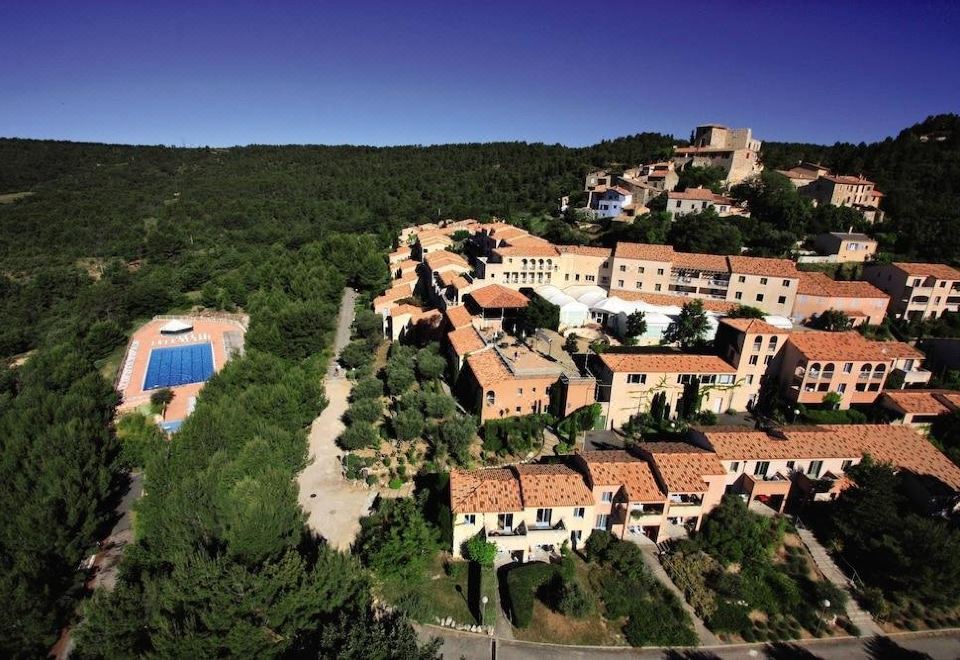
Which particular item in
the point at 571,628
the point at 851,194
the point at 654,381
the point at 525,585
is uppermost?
the point at 851,194

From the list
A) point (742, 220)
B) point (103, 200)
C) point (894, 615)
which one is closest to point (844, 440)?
point (894, 615)

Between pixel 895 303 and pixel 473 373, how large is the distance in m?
42.9

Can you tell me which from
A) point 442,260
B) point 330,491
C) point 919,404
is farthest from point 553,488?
point 442,260

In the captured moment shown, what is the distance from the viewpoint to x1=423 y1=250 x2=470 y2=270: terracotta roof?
54694 millimetres

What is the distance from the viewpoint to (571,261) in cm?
5000

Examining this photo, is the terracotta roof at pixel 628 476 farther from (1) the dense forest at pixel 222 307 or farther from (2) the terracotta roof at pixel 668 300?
(2) the terracotta roof at pixel 668 300

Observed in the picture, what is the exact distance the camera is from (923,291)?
4388 cm

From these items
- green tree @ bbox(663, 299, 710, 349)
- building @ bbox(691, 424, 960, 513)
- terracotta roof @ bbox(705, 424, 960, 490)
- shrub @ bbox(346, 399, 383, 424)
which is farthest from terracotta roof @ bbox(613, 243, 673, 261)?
shrub @ bbox(346, 399, 383, 424)

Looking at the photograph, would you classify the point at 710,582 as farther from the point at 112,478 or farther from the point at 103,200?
the point at 103,200

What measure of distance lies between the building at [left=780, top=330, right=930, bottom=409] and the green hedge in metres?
23.1

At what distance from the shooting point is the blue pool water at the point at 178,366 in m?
47.5

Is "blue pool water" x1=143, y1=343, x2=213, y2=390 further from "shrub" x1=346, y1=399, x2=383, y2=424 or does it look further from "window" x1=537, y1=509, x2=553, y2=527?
"window" x1=537, y1=509, x2=553, y2=527

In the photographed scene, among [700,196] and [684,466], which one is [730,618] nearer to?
[684,466]

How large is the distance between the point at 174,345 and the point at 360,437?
3960cm
